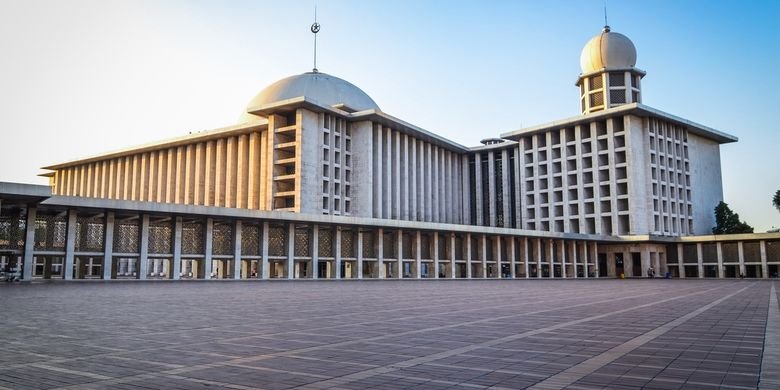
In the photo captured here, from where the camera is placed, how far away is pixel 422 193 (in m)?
77.6

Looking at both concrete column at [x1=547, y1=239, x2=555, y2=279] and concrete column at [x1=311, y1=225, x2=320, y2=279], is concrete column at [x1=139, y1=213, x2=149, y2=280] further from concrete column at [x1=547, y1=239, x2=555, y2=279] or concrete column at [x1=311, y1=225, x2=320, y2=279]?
concrete column at [x1=547, y1=239, x2=555, y2=279]

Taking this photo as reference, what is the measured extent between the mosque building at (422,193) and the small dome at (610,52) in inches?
6.6

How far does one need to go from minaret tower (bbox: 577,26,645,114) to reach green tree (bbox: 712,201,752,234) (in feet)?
59.7

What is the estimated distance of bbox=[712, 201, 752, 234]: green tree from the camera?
255 ft

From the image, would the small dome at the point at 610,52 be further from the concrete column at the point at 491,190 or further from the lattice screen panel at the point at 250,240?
the lattice screen panel at the point at 250,240

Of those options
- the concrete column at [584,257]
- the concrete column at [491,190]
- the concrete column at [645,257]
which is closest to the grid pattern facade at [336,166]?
the concrete column at [491,190]

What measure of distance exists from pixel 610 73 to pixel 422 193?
2947cm

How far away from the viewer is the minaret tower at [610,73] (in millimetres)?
79625

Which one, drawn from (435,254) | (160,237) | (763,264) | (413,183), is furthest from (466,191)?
(160,237)

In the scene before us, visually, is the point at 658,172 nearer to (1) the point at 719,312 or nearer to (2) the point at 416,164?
(2) the point at 416,164

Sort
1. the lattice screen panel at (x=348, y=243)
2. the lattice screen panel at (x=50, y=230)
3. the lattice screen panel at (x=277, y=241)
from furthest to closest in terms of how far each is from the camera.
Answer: the lattice screen panel at (x=348, y=243) < the lattice screen panel at (x=277, y=241) < the lattice screen panel at (x=50, y=230)

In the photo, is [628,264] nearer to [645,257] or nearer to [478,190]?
[645,257]

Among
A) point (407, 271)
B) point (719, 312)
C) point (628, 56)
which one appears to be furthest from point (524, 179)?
point (719, 312)

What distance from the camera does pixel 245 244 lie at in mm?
45031
